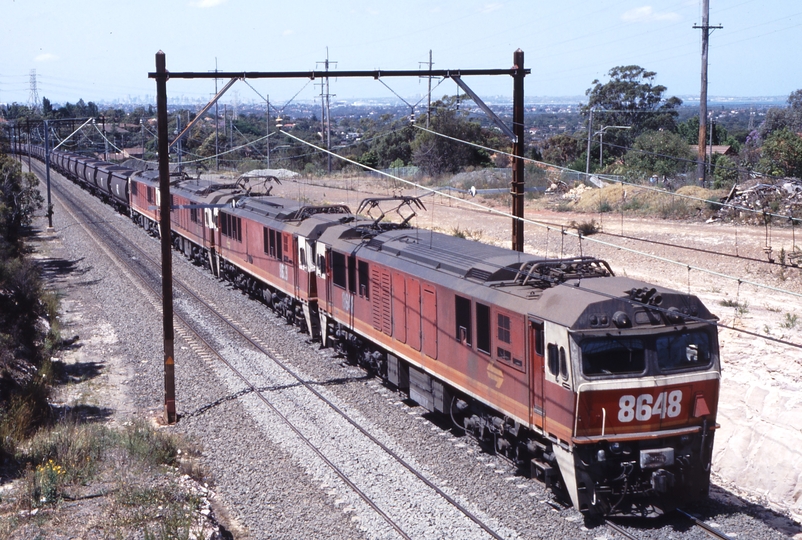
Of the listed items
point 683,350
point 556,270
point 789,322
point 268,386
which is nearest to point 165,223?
point 268,386

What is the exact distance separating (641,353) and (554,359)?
108 cm

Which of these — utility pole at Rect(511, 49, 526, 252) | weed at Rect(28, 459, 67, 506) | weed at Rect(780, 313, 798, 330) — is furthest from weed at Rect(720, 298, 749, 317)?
weed at Rect(28, 459, 67, 506)

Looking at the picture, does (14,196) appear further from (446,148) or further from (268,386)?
(446,148)

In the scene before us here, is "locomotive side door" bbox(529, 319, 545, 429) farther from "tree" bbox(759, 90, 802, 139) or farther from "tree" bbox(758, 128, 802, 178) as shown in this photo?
"tree" bbox(759, 90, 802, 139)

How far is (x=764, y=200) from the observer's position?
96.6 feet

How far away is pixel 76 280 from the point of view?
96.2 ft

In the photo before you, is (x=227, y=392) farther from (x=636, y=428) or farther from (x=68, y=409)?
(x=636, y=428)

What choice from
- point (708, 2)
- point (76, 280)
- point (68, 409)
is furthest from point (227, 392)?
point (708, 2)

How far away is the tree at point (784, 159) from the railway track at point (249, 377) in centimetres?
2683

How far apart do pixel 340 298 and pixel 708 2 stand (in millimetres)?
24267

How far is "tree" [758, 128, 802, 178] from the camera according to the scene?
3697 cm

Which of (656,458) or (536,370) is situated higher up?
(536,370)

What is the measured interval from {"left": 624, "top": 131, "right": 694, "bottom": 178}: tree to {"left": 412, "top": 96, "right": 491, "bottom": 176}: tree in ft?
42.8

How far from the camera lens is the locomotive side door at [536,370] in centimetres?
1050
